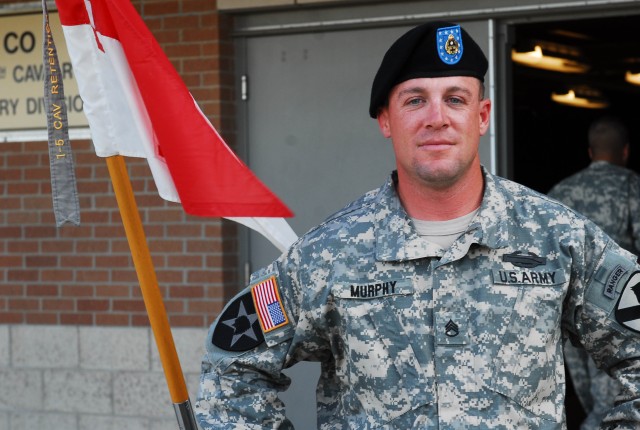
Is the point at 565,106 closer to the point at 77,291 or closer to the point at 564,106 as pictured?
the point at 564,106

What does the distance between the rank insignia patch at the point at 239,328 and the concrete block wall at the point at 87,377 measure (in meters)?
3.19

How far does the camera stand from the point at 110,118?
11.4ft

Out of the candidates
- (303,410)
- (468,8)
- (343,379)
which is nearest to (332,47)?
(468,8)

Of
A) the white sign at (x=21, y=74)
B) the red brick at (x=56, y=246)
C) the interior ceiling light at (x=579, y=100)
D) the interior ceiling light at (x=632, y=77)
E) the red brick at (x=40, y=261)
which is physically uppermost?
the interior ceiling light at (x=632, y=77)

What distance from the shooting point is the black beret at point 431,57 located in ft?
8.68

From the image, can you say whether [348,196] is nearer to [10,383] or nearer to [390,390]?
[10,383]

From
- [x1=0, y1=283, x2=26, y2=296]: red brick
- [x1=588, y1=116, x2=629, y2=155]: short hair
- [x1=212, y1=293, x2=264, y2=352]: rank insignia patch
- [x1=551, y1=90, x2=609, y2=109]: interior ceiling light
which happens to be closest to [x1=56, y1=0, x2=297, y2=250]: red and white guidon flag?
[x1=212, y1=293, x2=264, y2=352]: rank insignia patch

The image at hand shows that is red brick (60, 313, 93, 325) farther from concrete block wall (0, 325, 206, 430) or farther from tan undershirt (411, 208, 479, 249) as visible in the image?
tan undershirt (411, 208, 479, 249)

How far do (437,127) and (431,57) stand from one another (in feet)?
0.58

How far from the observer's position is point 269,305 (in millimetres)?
2785

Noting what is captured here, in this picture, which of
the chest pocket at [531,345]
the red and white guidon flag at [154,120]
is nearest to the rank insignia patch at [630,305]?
the chest pocket at [531,345]

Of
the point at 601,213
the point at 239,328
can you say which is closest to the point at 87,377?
the point at 601,213

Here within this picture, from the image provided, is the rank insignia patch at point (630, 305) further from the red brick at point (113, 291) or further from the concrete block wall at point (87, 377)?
the red brick at point (113, 291)

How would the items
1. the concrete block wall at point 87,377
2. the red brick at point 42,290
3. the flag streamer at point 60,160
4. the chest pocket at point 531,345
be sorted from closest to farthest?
the chest pocket at point 531,345, the flag streamer at point 60,160, the concrete block wall at point 87,377, the red brick at point 42,290
